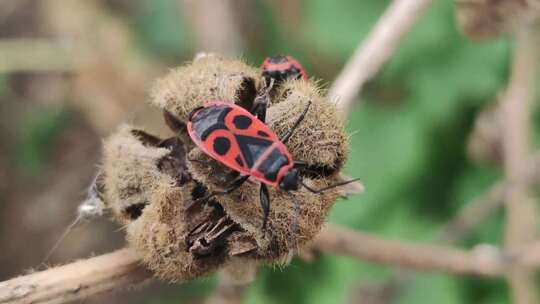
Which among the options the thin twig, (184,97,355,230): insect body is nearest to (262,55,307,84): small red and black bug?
(184,97,355,230): insect body

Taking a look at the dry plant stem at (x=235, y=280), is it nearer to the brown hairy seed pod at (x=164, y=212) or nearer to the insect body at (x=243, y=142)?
the brown hairy seed pod at (x=164, y=212)

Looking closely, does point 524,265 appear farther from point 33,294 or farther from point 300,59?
point 33,294

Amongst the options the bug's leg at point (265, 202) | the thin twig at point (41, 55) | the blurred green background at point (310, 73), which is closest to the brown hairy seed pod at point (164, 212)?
the bug's leg at point (265, 202)

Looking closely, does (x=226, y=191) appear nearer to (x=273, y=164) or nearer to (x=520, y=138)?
(x=273, y=164)

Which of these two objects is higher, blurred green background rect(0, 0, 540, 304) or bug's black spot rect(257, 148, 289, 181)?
blurred green background rect(0, 0, 540, 304)

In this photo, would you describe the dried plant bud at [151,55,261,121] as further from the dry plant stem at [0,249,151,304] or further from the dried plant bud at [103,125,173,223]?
the dry plant stem at [0,249,151,304]
